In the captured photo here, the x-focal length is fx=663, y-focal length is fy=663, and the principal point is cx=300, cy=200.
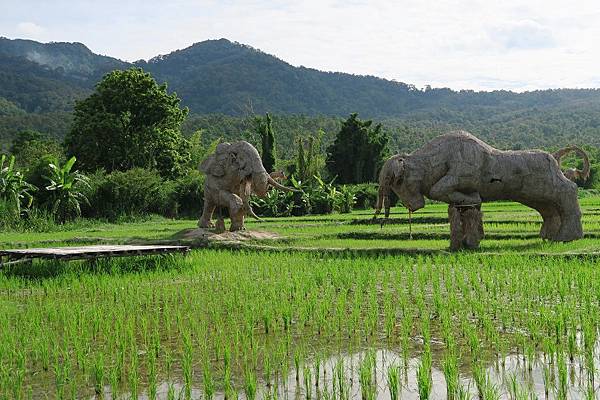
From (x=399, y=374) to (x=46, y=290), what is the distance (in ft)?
16.7

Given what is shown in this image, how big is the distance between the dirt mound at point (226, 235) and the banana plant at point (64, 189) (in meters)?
7.50

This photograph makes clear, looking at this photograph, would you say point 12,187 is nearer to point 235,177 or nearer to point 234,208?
point 235,177

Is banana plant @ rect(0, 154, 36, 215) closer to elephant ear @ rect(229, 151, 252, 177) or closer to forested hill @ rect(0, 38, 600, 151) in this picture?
elephant ear @ rect(229, 151, 252, 177)

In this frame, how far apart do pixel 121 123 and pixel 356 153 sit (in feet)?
44.2

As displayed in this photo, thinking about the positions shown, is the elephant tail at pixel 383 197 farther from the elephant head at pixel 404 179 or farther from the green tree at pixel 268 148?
the green tree at pixel 268 148

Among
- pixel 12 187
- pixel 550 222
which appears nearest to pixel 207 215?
pixel 550 222

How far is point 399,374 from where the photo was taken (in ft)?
14.1

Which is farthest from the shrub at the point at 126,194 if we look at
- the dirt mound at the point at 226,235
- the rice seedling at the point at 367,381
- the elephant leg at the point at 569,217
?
the rice seedling at the point at 367,381

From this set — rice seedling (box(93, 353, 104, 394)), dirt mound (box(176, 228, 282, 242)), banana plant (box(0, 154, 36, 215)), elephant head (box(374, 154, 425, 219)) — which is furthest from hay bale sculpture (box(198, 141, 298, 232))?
rice seedling (box(93, 353, 104, 394))

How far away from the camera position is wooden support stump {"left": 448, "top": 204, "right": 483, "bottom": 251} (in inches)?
416

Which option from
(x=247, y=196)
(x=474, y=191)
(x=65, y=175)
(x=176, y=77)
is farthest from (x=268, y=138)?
(x=176, y=77)

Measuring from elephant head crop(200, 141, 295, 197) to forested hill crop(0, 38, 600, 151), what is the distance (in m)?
45.3

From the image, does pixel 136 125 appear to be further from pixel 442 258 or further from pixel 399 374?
pixel 399 374

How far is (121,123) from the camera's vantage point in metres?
27.1
